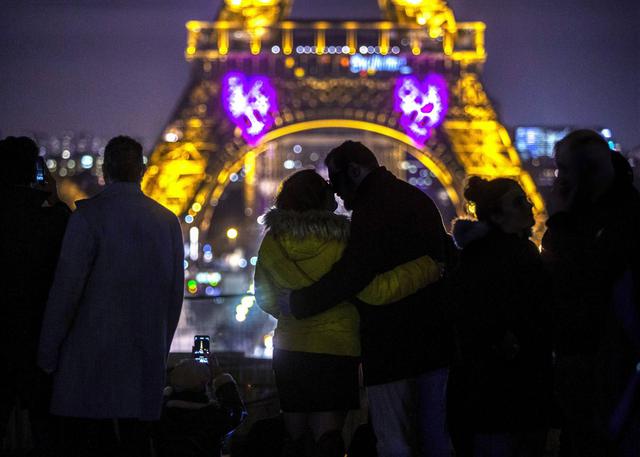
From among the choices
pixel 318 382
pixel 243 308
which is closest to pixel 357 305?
pixel 318 382

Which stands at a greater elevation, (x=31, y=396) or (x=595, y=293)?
(x=595, y=293)

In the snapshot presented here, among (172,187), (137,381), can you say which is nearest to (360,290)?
(137,381)

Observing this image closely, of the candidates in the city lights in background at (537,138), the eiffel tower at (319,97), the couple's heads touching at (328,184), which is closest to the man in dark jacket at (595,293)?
the couple's heads touching at (328,184)

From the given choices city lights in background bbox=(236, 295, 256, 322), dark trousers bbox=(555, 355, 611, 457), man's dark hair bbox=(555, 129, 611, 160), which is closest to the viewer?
dark trousers bbox=(555, 355, 611, 457)

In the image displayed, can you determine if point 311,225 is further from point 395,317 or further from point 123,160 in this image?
point 123,160

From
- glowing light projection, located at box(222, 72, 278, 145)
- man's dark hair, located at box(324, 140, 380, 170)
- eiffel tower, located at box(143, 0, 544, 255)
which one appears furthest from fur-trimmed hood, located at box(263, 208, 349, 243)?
glowing light projection, located at box(222, 72, 278, 145)

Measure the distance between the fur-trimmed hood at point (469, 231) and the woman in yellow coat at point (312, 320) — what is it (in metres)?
0.19

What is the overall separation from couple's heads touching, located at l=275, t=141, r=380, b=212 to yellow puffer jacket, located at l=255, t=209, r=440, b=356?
52 millimetres

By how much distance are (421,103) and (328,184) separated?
3104 cm

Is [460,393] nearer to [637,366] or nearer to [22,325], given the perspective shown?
[637,366]

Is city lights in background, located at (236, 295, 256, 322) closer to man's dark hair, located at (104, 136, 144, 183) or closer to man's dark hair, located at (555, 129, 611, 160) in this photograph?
man's dark hair, located at (104, 136, 144, 183)

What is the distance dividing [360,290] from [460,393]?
530 mm

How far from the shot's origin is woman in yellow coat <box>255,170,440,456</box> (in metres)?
4.40

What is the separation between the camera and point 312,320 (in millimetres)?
4426
